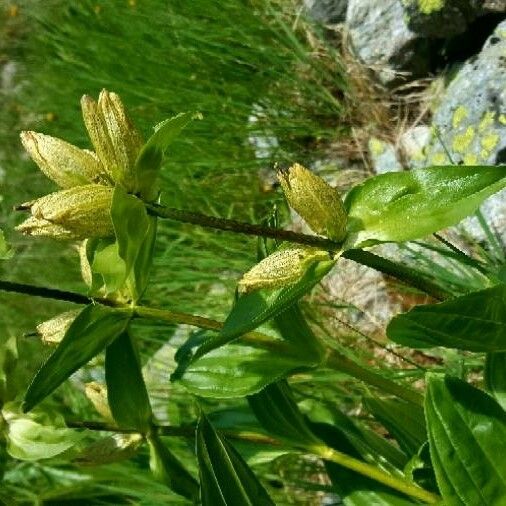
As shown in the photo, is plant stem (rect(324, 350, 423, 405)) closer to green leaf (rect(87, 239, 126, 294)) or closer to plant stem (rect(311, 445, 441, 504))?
plant stem (rect(311, 445, 441, 504))

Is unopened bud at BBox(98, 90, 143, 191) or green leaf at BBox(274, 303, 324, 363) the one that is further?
green leaf at BBox(274, 303, 324, 363)

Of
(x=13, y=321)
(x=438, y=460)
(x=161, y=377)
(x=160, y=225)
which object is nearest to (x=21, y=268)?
(x=13, y=321)

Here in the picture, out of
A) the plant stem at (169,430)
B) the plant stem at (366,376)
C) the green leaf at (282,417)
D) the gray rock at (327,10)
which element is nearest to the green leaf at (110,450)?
the plant stem at (169,430)

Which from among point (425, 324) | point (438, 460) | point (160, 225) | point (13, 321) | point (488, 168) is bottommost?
point (13, 321)

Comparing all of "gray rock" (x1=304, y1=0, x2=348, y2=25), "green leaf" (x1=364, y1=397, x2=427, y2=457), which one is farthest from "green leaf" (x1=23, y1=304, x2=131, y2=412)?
"gray rock" (x1=304, y1=0, x2=348, y2=25)

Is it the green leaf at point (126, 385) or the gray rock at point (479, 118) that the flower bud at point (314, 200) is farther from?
the gray rock at point (479, 118)

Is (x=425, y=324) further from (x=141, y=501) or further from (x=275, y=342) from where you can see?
(x=141, y=501)
